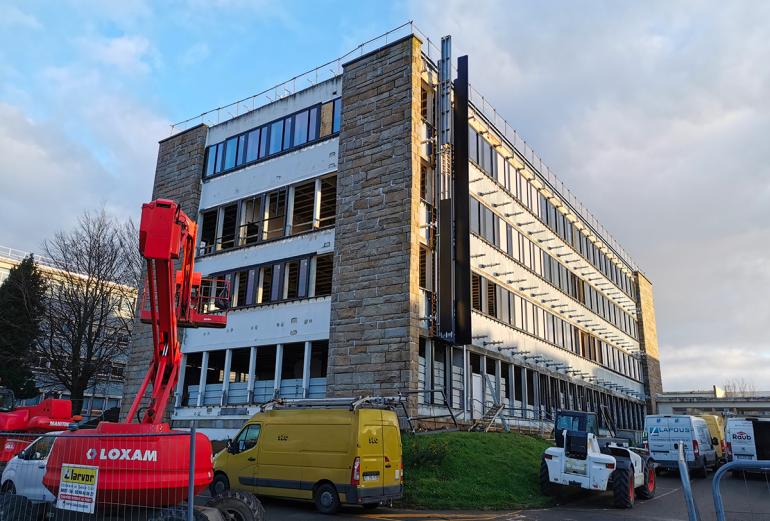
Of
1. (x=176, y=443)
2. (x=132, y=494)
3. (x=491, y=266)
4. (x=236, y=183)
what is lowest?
(x=132, y=494)

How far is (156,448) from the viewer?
306 inches

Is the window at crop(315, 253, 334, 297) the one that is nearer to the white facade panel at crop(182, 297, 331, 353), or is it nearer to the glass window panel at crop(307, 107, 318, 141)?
the white facade panel at crop(182, 297, 331, 353)

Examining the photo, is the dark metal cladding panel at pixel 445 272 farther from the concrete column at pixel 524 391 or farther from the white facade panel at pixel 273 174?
the concrete column at pixel 524 391

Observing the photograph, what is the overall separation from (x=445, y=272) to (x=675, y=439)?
12.5m

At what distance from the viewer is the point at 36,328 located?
3484cm

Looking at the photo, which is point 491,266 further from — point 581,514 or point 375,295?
point 581,514

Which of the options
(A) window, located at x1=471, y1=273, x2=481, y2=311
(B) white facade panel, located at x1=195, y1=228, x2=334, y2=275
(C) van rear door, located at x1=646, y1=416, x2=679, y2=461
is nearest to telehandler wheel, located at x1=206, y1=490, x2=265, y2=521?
(B) white facade panel, located at x1=195, y1=228, x2=334, y2=275

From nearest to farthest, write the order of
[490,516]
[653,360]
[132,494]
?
[132,494]
[490,516]
[653,360]

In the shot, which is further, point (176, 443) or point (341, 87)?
point (341, 87)

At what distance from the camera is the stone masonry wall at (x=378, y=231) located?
67.1 ft

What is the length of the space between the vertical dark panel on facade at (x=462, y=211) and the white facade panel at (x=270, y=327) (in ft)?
16.5

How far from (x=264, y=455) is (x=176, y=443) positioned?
6.36m

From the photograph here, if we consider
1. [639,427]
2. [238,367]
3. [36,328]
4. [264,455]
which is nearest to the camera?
[264,455]

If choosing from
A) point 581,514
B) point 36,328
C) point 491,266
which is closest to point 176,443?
point 581,514
